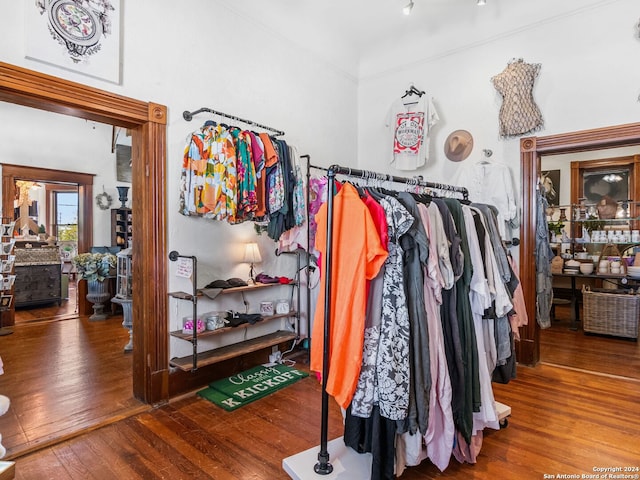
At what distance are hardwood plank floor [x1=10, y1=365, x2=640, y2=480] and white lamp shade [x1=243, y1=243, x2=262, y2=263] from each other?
1.10 m

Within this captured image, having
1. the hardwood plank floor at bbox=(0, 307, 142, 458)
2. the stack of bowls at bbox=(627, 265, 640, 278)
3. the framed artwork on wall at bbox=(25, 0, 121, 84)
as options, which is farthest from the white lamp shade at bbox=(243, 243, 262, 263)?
the stack of bowls at bbox=(627, 265, 640, 278)

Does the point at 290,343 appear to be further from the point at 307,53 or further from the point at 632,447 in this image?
the point at 307,53

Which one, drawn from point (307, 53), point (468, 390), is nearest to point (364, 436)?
point (468, 390)

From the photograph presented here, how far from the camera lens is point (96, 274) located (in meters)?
5.39

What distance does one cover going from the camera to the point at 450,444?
68.7 inches

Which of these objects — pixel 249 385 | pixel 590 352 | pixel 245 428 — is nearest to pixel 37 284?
pixel 249 385

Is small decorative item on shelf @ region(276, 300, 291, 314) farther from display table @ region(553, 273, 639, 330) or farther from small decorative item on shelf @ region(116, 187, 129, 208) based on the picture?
small decorative item on shelf @ region(116, 187, 129, 208)

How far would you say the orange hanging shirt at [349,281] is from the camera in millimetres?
1599

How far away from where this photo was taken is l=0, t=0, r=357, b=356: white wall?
2.62m

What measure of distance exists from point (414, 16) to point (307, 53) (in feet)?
3.76

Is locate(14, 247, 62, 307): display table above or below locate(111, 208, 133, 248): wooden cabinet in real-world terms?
below

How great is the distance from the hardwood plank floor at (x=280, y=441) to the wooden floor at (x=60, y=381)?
0.18 metres

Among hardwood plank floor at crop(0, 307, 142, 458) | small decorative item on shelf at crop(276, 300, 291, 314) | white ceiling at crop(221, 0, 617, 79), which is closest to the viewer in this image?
hardwood plank floor at crop(0, 307, 142, 458)

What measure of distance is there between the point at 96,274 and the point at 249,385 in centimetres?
358
